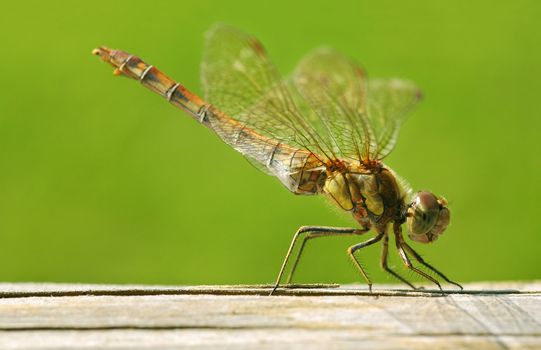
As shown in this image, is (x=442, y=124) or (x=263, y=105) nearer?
(x=263, y=105)

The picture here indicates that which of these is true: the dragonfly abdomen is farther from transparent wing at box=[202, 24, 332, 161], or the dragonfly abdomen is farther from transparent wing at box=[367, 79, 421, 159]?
transparent wing at box=[367, 79, 421, 159]

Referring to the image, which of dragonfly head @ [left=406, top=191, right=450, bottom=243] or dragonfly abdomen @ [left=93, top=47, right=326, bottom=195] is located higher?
dragonfly abdomen @ [left=93, top=47, right=326, bottom=195]

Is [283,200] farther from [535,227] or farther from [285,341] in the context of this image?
[285,341]

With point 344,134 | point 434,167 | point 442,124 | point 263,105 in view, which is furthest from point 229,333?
point 442,124

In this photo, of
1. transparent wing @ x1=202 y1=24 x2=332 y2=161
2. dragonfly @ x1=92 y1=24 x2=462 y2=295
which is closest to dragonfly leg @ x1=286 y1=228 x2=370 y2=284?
dragonfly @ x1=92 y1=24 x2=462 y2=295

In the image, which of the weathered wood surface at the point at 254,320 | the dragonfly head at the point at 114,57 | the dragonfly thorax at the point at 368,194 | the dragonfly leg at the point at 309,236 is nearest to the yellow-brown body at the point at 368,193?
the dragonfly thorax at the point at 368,194

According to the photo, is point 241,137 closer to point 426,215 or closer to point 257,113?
point 257,113
